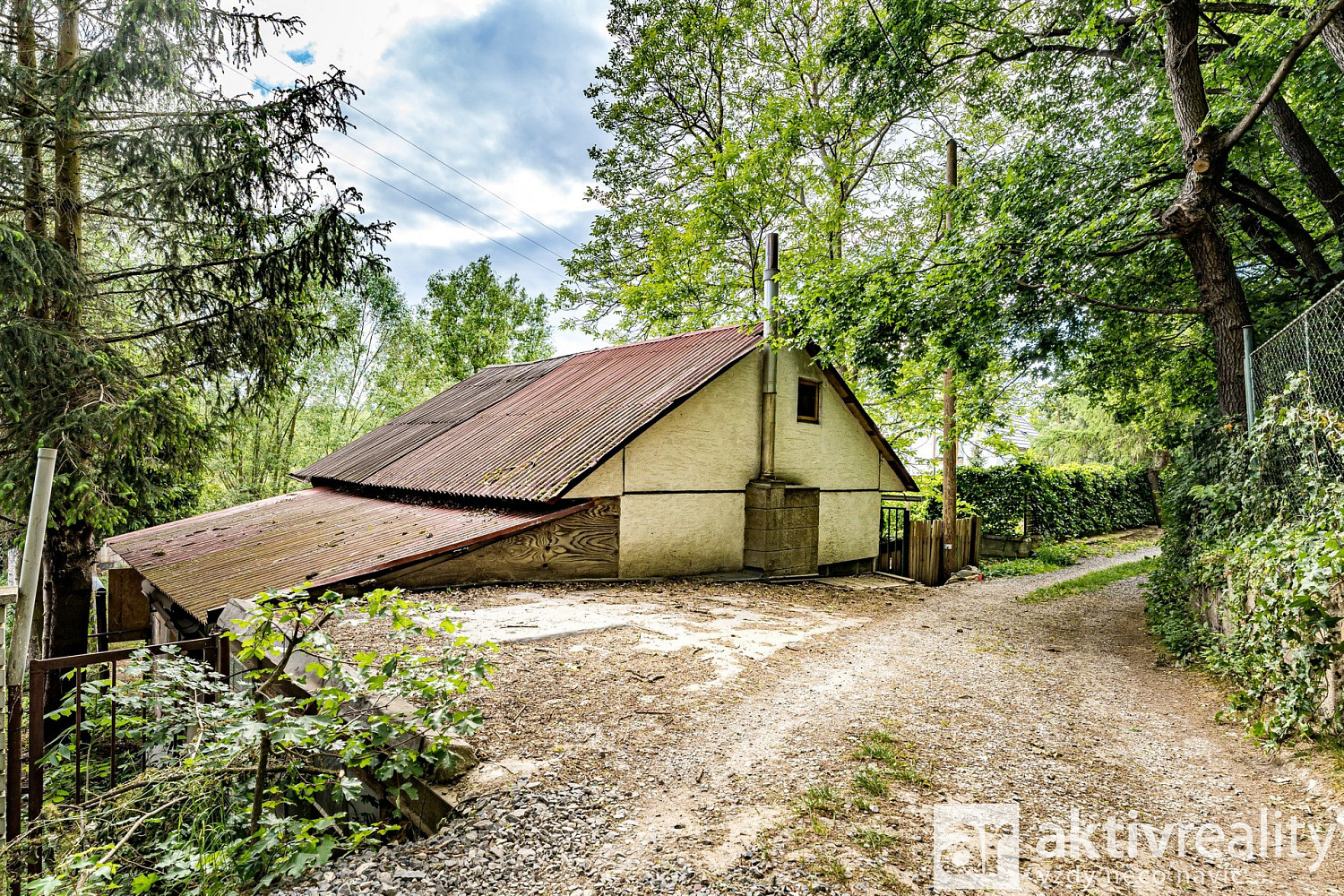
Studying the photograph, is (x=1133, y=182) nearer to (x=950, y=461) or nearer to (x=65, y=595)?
(x=950, y=461)

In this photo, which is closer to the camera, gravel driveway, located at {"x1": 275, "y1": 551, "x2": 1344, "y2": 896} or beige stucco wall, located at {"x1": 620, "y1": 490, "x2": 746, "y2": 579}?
gravel driveway, located at {"x1": 275, "y1": 551, "x2": 1344, "y2": 896}

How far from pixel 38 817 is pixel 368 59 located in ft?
30.5

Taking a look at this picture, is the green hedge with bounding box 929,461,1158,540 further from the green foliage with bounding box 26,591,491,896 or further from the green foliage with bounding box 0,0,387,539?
the green foliage with bounding box 26,591,491,896

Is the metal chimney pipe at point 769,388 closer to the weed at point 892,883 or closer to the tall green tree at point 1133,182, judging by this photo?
the tall green tree at point 1133,182

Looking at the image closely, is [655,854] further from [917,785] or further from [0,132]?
[0,132]

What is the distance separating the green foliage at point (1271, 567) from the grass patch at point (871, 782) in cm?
253

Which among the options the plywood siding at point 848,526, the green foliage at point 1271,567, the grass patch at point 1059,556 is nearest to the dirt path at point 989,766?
the green foliage at point 1271,567

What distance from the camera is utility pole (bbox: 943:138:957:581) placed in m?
13.1

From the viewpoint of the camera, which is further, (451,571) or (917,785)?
(451,571)

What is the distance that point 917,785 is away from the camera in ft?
10.4

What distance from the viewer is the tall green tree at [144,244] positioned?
6.95 m

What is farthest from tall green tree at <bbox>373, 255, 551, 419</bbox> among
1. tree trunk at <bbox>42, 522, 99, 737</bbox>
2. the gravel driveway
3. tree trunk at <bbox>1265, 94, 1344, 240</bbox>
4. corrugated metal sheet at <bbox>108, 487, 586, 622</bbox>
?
tree trunk at <bbox>1265, 94, 1344, 240</bbox>

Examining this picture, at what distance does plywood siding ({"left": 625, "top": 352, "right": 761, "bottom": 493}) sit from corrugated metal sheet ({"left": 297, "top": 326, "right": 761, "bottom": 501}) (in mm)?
315

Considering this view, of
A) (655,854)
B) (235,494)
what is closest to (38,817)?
(655,854)
